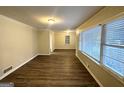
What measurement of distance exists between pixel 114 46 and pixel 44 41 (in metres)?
7.74

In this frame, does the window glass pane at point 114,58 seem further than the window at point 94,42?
No

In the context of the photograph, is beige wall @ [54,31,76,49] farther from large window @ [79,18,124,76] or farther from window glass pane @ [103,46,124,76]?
window glass pane @ [103,46,124,76]

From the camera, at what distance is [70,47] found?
1476cm

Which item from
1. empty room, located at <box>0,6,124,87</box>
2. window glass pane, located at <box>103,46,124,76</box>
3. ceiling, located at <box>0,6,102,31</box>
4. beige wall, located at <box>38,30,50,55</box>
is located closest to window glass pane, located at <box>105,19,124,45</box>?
empty room, located at <box>0,6,124,87</box>

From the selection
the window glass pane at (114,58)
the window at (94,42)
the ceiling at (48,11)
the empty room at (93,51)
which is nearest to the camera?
the window glass pane at (114,58)

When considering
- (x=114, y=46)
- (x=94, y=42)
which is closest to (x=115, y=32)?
(x=114, y=46)

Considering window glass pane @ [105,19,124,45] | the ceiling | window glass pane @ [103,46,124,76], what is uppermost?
the ceiling

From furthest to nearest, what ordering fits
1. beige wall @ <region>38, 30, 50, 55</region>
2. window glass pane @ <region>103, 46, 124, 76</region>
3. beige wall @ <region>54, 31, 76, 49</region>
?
beige wall @ <region>54, 31, 76, 49</region>, beige wall @ <region>38, 30, 50, 55</region>, window glass pane @ <region>103, 46, 124, 76</region>

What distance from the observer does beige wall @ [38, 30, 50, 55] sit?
10.0 m

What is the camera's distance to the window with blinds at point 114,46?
257 cm

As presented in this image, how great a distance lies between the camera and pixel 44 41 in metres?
10.1

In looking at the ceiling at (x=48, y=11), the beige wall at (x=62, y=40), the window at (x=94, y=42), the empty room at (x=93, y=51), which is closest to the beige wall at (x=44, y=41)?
the empty room at (x=93, y=51)

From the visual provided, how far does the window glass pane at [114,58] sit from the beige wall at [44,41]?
7.08 meters

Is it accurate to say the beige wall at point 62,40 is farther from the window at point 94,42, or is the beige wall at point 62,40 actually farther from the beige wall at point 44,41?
the window at point 94,42
